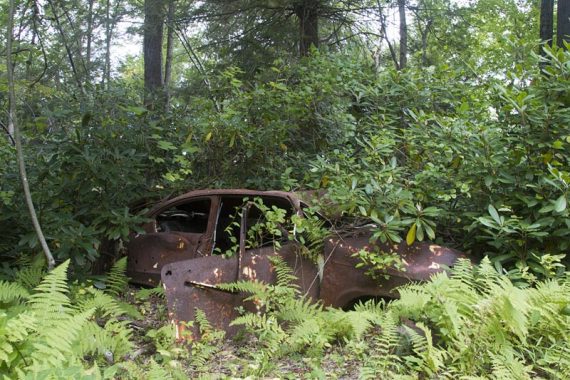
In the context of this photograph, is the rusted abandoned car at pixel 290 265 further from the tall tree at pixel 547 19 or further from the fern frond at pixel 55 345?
the tall tree at pixel 547 19

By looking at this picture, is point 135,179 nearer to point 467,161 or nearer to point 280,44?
point 467,161

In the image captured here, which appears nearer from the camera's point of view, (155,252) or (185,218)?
(155,252)

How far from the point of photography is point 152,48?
1474cm

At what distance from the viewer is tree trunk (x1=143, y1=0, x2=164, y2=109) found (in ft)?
29.7

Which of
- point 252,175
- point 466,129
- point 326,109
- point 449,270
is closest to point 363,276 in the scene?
point 449,270

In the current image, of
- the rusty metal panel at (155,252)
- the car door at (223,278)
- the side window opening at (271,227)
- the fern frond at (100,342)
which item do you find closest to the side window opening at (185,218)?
the rusty metal panel at (155,252)


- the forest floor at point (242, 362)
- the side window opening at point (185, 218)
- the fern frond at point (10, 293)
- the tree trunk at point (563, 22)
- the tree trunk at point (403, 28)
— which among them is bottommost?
the forest floor at point (242, 362)

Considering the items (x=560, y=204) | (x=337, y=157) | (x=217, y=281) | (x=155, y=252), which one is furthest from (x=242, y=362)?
(x=337, y=157)

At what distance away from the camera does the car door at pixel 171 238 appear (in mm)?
5684

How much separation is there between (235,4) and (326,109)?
14.6 ft

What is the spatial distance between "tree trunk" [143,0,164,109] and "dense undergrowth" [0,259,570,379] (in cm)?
531

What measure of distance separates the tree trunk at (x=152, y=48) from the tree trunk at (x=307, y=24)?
3334mm

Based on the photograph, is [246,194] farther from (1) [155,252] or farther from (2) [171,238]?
(1) [155,252]

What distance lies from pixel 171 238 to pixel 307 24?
281 inches
